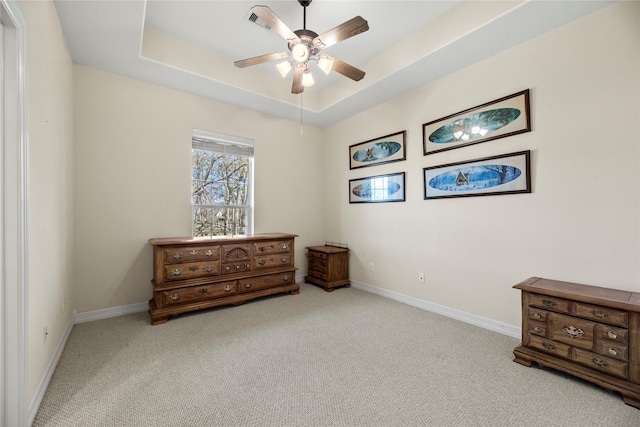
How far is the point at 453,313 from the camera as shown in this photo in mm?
3033

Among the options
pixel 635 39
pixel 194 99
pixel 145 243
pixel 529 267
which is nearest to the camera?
pixel 635 39

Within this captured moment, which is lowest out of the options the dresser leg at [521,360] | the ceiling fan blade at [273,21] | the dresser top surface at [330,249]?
the dresser leg at [521,360]

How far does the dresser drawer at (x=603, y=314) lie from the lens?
171 centimetres

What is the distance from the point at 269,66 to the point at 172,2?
51.1 inches

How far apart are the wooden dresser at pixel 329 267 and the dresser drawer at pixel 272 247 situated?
602 mm

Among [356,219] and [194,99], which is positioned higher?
[194,99]

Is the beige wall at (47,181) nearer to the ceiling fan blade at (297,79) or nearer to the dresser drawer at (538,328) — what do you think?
the ceiling fan blade at (297,79)


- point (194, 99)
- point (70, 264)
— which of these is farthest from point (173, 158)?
point (70, 264)

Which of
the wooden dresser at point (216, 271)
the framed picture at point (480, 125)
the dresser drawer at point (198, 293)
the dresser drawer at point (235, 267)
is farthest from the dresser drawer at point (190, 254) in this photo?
the framed picture at point (480, 125)

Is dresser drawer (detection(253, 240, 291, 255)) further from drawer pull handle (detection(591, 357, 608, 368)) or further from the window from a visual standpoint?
drawer pull handle (detection(591, 357, 608, 368))

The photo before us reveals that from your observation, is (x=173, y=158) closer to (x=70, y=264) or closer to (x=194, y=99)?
(x=194, y=99)

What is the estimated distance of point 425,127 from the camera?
130 inches

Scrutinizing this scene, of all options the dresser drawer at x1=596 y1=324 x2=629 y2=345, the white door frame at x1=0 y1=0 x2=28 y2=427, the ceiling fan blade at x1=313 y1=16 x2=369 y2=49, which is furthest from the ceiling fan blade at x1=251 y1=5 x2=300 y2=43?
the dresser drawer at x1=596 y1=324 x2=629 y2=345

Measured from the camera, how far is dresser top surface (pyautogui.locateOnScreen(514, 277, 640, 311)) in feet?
5.64
